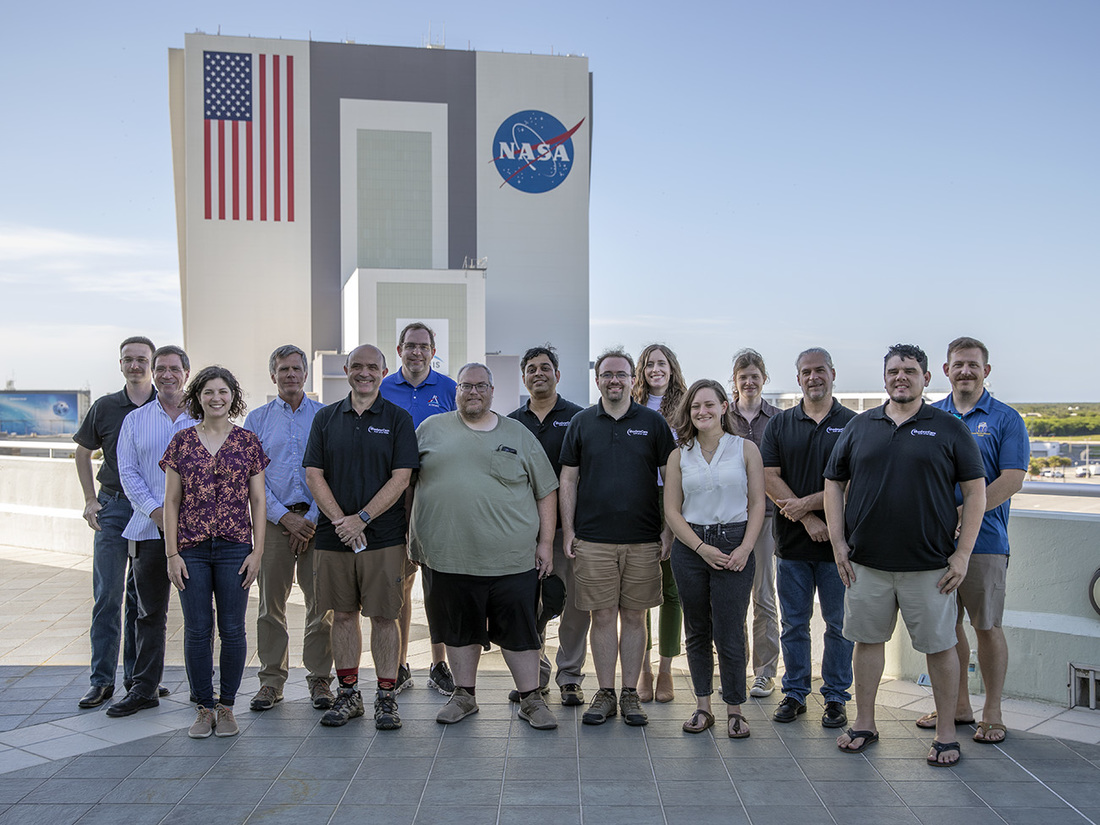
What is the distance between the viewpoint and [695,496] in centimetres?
478

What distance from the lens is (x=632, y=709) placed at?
4902 mm

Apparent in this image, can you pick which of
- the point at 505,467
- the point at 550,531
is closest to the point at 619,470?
the point at 550,531

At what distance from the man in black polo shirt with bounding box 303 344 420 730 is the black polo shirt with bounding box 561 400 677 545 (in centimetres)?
94

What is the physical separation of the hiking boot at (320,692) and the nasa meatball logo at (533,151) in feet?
121

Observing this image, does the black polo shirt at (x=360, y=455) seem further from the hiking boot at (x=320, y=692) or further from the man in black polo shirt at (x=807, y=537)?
the man in black polo shirt at (x=807, y=537)

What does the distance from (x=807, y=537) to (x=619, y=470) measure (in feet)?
3.60

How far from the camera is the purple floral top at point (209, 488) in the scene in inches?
185

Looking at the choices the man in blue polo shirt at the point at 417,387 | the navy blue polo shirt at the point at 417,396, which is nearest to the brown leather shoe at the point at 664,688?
the man in blue polo shirt at the point at 417,387

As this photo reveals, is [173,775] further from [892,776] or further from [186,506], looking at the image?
[892,776]

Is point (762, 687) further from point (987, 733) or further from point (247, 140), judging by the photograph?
point (247, 140)

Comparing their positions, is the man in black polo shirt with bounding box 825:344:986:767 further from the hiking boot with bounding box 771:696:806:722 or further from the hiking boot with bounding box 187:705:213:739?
the hiking boot with bounding box 187:705:213:739

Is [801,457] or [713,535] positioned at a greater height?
[801,457]

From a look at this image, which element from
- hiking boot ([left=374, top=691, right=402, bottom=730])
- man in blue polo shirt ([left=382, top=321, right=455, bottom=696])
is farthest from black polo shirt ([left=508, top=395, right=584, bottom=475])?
hiking boot ([left=374, top=691, right=402, bottom=730])

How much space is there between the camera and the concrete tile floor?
374 centimetres
